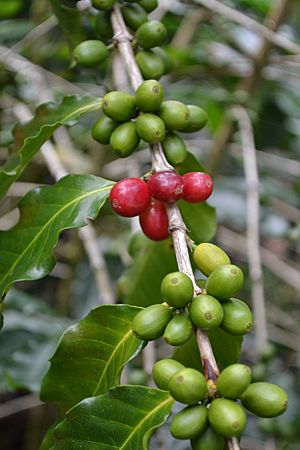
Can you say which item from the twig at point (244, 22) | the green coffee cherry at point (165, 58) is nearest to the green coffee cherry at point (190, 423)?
the green coffee cherry at point (165, 58)

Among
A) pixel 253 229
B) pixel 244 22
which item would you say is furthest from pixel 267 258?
pixel 244 22

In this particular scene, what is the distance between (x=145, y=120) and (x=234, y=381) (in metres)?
0.55

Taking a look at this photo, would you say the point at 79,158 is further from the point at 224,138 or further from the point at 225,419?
the point at 225,419

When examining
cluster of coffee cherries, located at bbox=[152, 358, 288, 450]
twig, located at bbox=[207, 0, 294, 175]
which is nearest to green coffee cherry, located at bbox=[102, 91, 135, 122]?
cluster of coffee cherries, located at bbox=[152, 358, 288, 450]

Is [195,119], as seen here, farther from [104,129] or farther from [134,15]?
[134,15]

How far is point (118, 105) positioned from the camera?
4.19 ft

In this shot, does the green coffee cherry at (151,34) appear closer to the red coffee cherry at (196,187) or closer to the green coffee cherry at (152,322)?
the red coffee cherry at (196,187)

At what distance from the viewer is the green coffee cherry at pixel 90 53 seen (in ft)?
4.77

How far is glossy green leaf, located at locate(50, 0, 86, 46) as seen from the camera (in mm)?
1652

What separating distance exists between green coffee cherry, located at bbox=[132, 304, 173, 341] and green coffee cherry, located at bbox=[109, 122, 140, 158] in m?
0.37

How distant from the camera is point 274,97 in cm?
292

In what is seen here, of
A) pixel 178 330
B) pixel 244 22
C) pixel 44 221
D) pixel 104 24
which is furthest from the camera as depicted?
pixel 244 22

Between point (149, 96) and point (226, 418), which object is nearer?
point (226, 418)

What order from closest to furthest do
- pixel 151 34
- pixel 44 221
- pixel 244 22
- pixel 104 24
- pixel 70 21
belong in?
pixel 44 221, pixel 151 34, pixel 104 24, pixel 70 21, pixel 244 22
